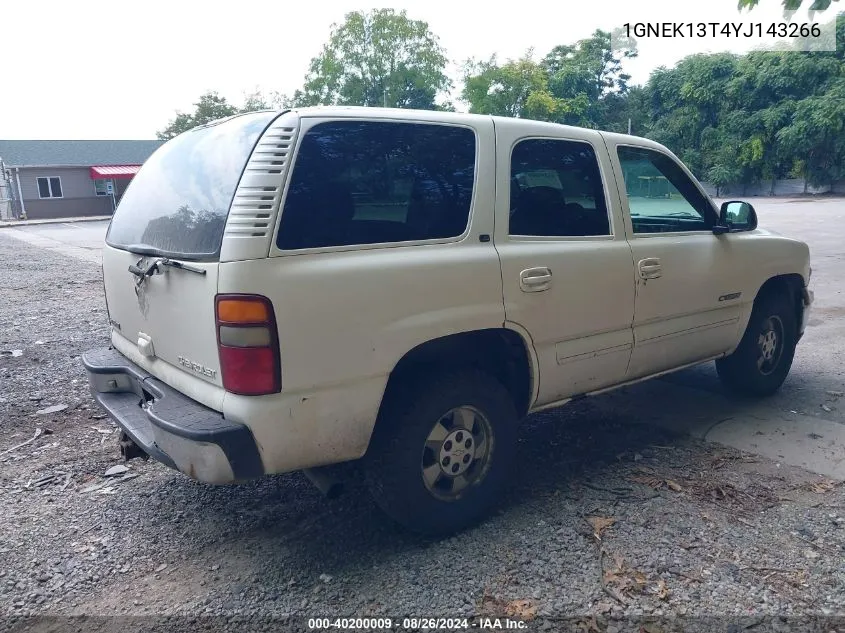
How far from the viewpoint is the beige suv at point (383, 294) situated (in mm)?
2592

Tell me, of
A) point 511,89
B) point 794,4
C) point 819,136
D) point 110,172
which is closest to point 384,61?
point 511,89

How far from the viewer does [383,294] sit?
2791mm

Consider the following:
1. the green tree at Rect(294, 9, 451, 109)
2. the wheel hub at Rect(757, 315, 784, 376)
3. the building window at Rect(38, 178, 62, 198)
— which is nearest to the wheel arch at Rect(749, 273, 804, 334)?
the wheel hub at Rect(757, 315, 784, 376)

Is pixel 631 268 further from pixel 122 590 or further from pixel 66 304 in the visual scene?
pixel 66 304

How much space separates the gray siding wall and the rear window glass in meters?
44.3

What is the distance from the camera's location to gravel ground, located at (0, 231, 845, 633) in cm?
269

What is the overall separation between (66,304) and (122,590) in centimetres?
767

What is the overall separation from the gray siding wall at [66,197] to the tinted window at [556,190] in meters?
45.3

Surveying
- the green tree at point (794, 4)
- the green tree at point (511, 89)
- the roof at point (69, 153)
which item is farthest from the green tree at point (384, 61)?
the green tree at point (794, 4)

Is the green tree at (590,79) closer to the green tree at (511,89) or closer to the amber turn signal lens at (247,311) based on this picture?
the green tree at (511,89)

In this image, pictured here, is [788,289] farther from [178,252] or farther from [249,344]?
[178,252]

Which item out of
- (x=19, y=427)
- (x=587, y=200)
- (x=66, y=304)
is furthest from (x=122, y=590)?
(x=66, y=304)

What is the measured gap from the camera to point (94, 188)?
43.6 m

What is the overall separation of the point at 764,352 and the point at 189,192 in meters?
4.12
